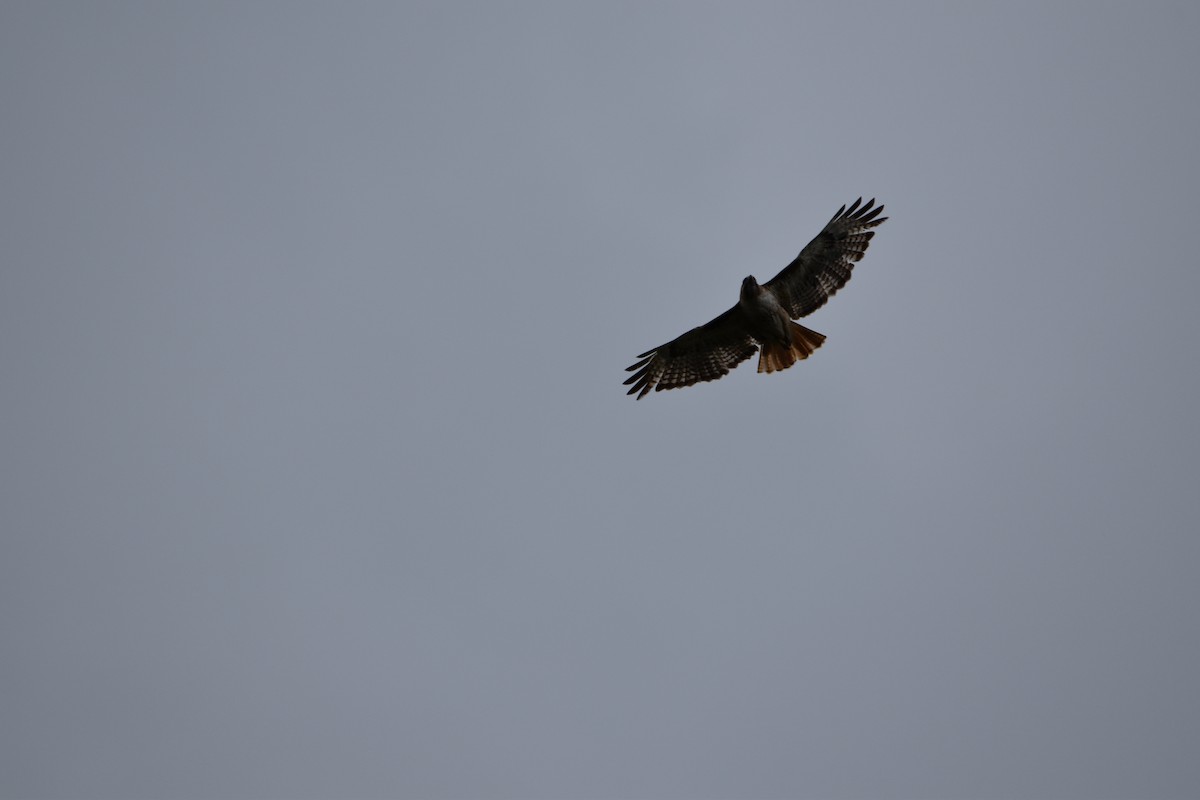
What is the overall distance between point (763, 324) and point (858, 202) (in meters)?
2.25

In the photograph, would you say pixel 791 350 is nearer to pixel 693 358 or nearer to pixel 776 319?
pixel 776 319

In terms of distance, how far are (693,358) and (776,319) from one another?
1781mm

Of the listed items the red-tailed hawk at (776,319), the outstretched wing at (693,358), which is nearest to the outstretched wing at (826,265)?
the red-tailed hawk at (776,319)

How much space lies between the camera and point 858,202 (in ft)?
46.2

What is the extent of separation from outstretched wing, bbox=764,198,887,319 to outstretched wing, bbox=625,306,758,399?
2.68 feet

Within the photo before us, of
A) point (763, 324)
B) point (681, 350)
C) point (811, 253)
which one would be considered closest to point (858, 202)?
point (811, 253)

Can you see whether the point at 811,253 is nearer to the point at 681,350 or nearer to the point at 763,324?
the point at 763,324

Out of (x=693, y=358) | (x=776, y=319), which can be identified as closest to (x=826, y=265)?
(x=776, y=319)

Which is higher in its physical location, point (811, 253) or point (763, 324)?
point (811, 253)

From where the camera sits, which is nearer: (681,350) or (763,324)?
(763,324)

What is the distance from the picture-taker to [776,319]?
44.2ft

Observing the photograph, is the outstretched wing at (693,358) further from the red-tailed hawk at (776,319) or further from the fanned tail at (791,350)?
the fanned tail at (791,350)

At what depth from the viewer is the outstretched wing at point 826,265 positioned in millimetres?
14039

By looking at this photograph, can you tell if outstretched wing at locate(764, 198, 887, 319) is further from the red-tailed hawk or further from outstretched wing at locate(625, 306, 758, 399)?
outstretched wing at locate(625, 306, 758, 399)
